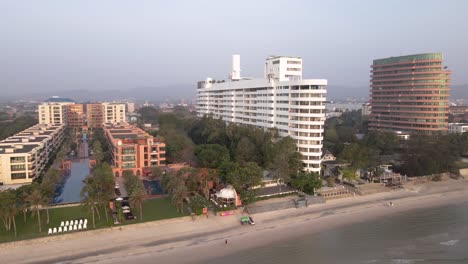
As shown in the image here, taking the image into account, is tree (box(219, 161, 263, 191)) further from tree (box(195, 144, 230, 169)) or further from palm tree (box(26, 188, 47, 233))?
palm tree (box(26, 188, 47, 233))

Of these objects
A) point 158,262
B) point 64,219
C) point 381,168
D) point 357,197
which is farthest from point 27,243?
point 381,168

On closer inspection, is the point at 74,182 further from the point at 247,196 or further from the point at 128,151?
the point at 247,196

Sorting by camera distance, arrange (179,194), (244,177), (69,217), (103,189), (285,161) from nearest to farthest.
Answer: (69,217) → (179,194) → (103,189) → (244,177) → (285,161)

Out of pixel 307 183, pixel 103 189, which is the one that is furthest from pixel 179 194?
pixel 307 183

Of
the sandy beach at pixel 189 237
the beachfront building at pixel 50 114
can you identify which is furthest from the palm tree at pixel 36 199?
the beachfront building at pixel 50 114

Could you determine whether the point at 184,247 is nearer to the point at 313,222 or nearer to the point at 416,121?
the point at 313,222

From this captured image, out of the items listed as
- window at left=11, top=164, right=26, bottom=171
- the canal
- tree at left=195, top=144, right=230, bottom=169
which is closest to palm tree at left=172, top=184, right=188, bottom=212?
tree at left=195, top=144, right=230, bottom=169
